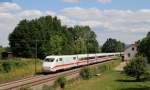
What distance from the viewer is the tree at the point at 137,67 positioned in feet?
150

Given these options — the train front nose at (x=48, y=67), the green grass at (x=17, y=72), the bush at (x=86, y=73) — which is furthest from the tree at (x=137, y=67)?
the green grass at (x=17, y=72)

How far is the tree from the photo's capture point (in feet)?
150

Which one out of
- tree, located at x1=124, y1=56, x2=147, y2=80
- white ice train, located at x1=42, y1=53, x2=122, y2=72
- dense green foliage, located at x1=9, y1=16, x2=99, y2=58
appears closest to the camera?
tree, located at x1=124, y1=56, x2=147, y2=80

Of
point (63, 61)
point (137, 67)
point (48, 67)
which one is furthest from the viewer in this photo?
point (63, 61)

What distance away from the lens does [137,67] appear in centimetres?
4553

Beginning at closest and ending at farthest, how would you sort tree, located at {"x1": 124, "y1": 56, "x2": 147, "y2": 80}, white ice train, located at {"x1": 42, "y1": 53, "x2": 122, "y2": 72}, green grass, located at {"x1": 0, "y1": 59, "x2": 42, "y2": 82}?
tree, located at {"x1": 124, "y1": 56, "x2": 147, "y2": 80} < green grass, located at {"x1": 0, "y1": 59, "x2": 42, "y2": 82} < white ice train, located at {"x1": 42, "y1": 53, "x2": 122, "y2": 72}

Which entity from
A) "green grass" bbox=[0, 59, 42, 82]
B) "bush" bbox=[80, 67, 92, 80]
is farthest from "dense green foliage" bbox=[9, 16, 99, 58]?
"bush" bbox=[80, 67, 92, 80]

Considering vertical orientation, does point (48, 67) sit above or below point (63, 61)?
below

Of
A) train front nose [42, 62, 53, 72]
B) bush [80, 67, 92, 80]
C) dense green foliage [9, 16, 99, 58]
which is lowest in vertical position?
bush [80, 67, 92, 80]

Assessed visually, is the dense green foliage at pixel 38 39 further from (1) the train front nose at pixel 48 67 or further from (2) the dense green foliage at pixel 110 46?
(2) the dense green foliage at pixel 110 46

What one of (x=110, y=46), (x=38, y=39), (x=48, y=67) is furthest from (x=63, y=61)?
(x=110, y=46)

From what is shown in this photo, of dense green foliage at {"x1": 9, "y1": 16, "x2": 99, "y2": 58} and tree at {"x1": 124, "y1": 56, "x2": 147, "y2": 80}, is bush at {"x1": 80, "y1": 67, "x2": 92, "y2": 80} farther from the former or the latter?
dense green foliage at {"x1": 9, "y1": 16, "x2": 99, "y2": 58}

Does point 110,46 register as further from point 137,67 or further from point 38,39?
point 137,67

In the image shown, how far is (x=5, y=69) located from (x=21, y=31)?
50418mm
